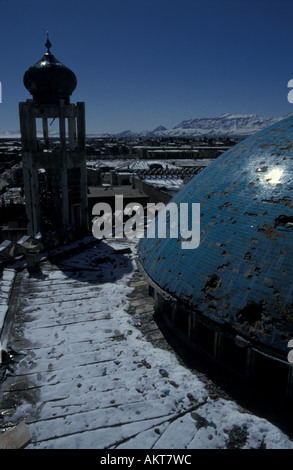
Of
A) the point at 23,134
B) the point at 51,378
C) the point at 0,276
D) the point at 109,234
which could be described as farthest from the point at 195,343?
the point at 23,134

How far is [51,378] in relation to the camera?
9.22 metres

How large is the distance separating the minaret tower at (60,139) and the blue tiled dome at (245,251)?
1113cm

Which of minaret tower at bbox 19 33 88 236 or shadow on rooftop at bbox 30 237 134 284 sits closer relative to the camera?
shadow on rooftop at bbox 30 237 134 284

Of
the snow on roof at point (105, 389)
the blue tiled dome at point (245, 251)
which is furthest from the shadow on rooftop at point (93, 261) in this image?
the blue tiled dome at point (245, 251)

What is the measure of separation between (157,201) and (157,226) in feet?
69.1

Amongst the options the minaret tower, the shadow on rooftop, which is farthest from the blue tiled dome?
the minaret tower

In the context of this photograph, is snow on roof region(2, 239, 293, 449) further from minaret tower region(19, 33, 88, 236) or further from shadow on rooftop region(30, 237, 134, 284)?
minaret tower region(19, 33, 88, 236)

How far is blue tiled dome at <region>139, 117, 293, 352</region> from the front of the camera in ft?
26.7

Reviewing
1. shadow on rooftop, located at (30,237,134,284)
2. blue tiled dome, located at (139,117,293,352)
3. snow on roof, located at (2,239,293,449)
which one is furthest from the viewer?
shadow on rooftop, located at (30,237,134,284)

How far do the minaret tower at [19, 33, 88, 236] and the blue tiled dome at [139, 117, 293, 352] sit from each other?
11.1 m

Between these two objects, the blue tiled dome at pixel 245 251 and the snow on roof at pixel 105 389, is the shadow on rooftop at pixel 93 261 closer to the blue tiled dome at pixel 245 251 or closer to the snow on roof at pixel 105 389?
the snow on roof at pixel 105 389

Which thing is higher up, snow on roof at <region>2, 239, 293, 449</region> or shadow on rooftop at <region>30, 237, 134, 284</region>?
shadow on rooftop at <region>30, 237, 134, 284</region>

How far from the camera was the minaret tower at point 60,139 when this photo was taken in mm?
20031

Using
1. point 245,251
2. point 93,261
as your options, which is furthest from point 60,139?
point 245,251
